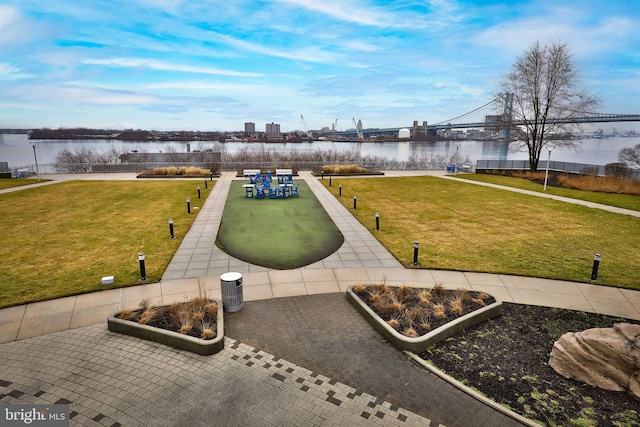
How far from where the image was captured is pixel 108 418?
523cm

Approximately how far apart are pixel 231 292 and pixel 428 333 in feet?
14.9

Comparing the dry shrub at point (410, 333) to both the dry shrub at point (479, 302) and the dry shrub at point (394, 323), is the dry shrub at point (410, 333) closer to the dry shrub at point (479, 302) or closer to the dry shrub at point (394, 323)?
the dry shrub at point (394, 323)

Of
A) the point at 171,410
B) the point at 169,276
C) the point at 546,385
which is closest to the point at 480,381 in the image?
the point at 546,385

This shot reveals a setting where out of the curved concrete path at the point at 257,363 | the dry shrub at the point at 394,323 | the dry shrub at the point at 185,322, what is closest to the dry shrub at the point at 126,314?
the curved concrete path at the point at 257,363

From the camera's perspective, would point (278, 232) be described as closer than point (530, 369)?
No

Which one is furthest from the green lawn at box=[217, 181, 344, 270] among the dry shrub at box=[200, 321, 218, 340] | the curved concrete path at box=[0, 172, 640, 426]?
the dry shrub at box=[200, 321, 218, 340]

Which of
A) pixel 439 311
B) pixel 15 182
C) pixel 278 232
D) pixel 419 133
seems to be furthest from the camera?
pixel 419 133

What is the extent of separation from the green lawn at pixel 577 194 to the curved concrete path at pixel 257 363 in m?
15.3

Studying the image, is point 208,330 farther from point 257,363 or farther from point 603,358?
point 603,358

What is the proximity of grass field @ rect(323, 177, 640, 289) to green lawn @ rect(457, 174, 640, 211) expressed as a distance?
2.85 meters

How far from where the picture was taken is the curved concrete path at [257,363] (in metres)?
5.42

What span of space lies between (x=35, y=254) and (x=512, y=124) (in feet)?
134

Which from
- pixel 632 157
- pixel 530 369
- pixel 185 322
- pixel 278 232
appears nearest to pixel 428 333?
pixel 530 369

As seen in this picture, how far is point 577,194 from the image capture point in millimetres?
24375
